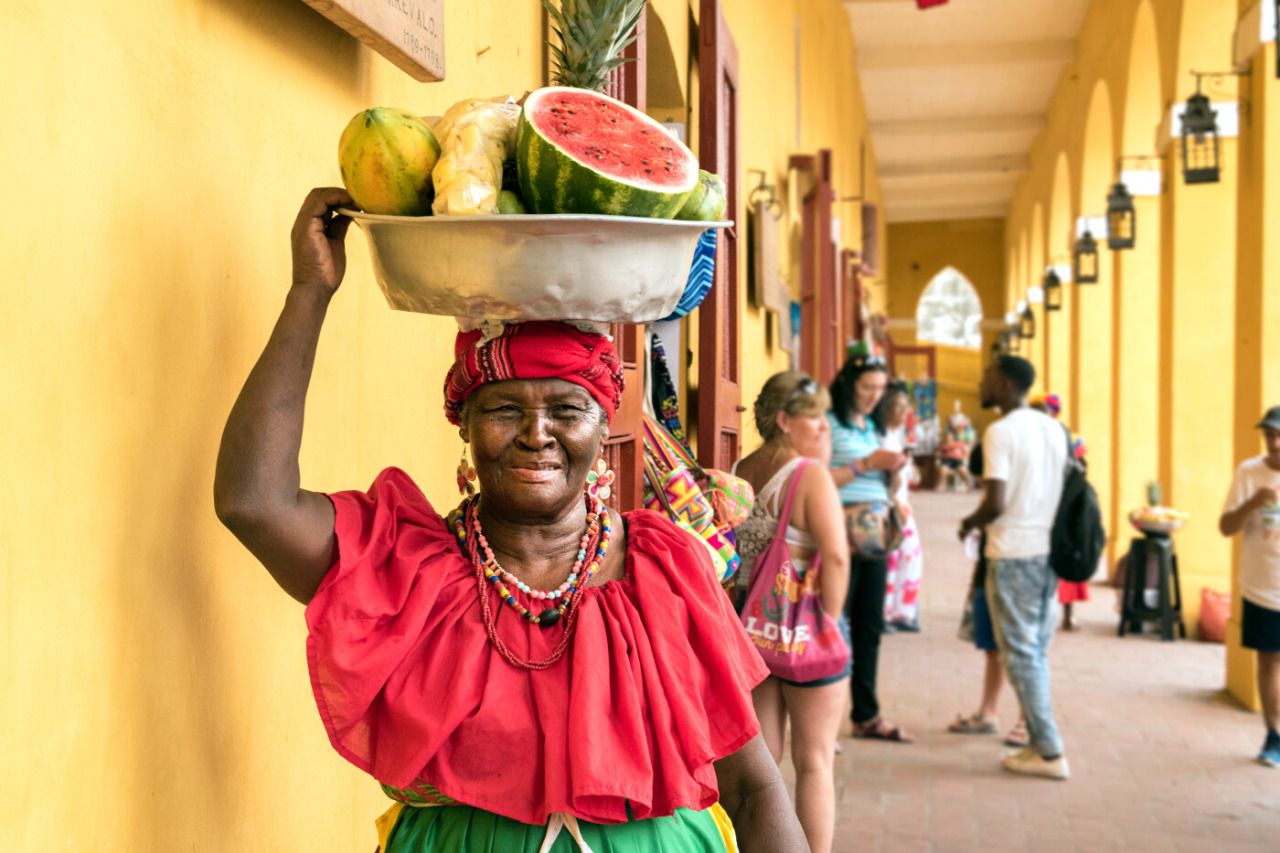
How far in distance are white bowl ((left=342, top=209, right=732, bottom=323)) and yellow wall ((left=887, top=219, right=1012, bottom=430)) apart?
33.2 meters

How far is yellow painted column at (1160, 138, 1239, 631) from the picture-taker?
11.1 m

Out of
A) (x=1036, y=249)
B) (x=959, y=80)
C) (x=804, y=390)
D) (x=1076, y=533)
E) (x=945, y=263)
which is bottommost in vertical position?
(x=1076, y=533)

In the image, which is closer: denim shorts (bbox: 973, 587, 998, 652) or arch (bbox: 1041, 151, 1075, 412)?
denim shorts (bbox: 973, 587, 998, 652)

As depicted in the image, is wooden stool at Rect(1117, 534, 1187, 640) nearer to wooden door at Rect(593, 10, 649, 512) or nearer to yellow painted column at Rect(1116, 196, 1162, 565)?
yellow painted column at Rect(1116, 196, 1162, 565)

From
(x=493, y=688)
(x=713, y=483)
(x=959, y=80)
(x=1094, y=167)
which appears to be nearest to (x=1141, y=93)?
(x=1094, y=167)

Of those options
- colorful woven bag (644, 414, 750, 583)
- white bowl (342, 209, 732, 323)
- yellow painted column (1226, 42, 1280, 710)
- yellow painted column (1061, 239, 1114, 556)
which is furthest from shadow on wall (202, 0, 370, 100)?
yellow painted column (1061, 239, 1114, 556)

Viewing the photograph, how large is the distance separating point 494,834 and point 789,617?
9.18 feet

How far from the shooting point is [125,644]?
1723 millimetres

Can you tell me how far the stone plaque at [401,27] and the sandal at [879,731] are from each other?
566 centimetres

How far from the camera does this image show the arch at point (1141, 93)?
13.0 meters

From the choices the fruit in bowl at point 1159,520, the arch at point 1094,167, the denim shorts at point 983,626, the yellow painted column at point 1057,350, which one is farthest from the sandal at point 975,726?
the yellow painted column at point 1057,350

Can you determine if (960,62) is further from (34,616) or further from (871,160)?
(34,616)

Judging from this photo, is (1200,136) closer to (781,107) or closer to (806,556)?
(781,107)

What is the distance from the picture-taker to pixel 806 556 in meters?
4.77
